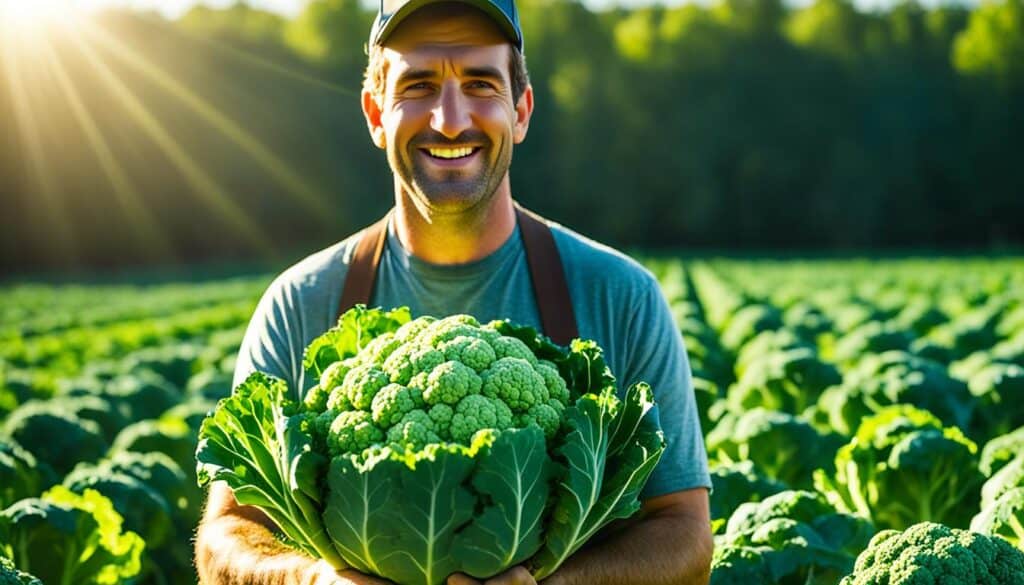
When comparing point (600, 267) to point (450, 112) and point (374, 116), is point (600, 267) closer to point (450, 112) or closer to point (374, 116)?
point (450, 112)

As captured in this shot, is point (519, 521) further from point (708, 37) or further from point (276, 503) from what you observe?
point (708, 37)

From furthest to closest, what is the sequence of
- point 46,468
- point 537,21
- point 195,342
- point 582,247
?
1. point 537,21
2. point 195,342
3. point 46,468
4. point 582,247

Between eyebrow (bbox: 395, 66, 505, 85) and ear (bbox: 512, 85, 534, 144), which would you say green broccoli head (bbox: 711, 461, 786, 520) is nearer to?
ear (bbox: 512, 85, 534, 144)

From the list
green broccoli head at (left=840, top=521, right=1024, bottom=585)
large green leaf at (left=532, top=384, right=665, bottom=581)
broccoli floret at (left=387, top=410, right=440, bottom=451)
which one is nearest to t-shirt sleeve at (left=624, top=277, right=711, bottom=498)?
large green leaf at (left=532, top=384, right=665, bottom=581)

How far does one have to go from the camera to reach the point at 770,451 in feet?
20.2

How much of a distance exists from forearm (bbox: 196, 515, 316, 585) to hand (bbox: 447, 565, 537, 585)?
439 millimetres

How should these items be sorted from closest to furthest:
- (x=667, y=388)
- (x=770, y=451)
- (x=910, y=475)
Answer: (x=667, y=388) → (x=910, y=475) → (x=770, y=451)

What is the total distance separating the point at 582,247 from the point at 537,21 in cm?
8247

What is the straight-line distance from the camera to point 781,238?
67062mm

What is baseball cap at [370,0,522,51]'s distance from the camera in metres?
3.26

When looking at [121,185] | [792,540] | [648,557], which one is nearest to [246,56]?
[121,185]

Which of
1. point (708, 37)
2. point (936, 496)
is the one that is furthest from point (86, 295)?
point (708, 37)

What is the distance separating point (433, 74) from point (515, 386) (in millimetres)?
1108

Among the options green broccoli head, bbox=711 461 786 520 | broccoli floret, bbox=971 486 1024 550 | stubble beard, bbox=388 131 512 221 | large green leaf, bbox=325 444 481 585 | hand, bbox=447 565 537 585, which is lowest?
green broccoli head, bbox=711 461 786 520
